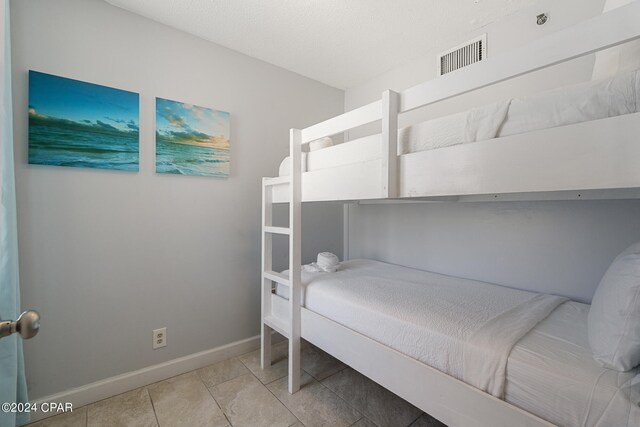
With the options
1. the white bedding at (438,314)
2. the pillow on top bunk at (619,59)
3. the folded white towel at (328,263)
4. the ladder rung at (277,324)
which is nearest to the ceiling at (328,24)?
the pillow on top bunk at (619,59)

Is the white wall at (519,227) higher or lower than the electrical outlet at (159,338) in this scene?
higher

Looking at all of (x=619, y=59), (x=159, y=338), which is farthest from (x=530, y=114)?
(x=159, y=338)

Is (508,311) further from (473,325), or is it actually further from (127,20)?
(127,20)

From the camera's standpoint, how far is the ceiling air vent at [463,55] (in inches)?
74.6

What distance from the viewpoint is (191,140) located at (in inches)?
75.7

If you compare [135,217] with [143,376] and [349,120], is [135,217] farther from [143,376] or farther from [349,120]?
[349,120]

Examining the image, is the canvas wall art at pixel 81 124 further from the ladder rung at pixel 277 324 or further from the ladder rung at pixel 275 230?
the ladder rung at pixel 277 324

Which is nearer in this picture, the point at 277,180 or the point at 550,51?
the point at 550,51

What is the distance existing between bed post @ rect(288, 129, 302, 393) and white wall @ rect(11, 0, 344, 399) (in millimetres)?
650

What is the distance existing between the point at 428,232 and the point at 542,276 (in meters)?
0.76

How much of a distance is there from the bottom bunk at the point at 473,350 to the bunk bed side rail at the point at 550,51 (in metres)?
0.86

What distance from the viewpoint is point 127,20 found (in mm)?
1689

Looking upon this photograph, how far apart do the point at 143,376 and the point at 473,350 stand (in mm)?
1920

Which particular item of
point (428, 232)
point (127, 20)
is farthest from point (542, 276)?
point (127, 20)
